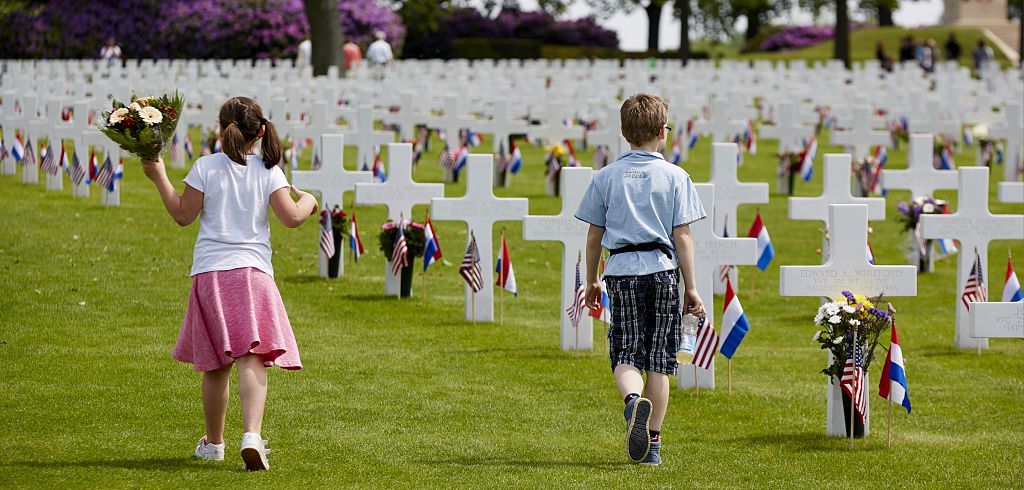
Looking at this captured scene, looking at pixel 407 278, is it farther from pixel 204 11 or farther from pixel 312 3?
pixel 204 11

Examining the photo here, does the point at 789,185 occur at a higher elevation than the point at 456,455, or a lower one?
higher

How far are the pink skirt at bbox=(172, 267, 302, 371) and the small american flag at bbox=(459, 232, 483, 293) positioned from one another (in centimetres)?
404

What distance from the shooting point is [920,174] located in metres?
12.7

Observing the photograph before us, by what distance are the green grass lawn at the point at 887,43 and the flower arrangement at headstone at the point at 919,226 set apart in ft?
133

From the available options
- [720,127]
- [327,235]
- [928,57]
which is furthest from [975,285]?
[928,57]

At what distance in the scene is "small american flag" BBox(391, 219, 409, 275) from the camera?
37.7 feet

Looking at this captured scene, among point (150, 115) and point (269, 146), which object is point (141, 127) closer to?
point (150, 115)

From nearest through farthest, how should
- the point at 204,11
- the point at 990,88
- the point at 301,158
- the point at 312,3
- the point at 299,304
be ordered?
the point at 299,304, the point at 301,158, the point at 312,3, the point at 990,88, the point at 204,11

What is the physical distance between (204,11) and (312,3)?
1179 centimetres

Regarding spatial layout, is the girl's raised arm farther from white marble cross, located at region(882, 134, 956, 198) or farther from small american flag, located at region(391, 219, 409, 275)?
white marble cross, located at region(882, 134, 956, 198)

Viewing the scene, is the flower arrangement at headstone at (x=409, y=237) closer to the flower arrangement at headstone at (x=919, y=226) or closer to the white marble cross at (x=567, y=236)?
the white marble cross at (x=567, y=236)

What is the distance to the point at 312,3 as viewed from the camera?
30812 mm

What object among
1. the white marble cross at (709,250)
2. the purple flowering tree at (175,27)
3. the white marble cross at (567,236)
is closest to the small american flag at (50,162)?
the white marble cross at (567,236)

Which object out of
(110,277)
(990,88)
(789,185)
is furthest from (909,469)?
(990,88)
